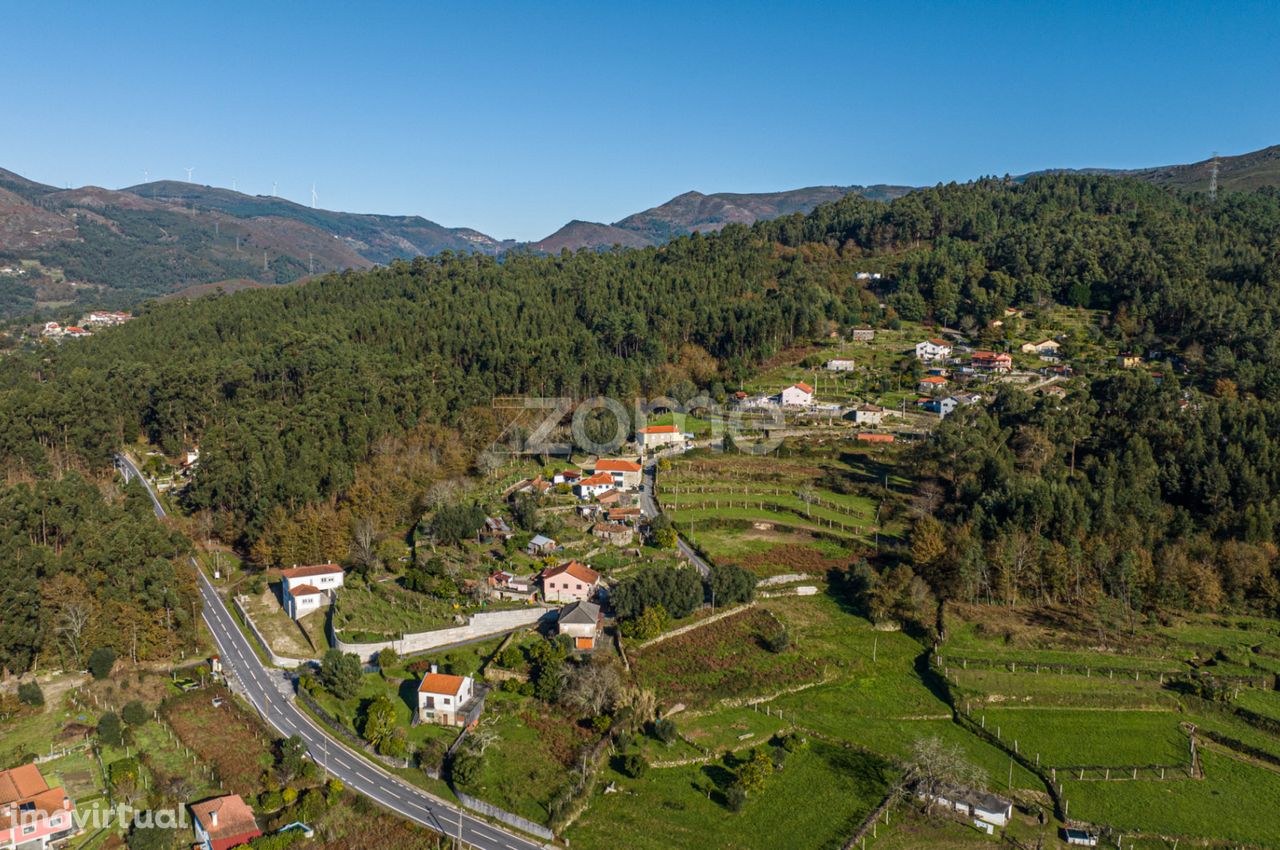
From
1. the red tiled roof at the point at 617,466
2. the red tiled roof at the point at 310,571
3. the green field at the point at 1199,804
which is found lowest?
the green field at the point at 1199,804

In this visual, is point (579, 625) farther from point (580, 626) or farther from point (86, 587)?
point (86, 587)

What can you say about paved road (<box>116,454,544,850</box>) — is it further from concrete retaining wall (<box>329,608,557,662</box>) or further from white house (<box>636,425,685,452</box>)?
white house (<box>636,425,685,452</box>)

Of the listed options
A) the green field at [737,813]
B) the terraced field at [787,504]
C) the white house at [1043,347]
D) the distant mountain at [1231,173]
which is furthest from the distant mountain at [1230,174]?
the green field at [737,813]

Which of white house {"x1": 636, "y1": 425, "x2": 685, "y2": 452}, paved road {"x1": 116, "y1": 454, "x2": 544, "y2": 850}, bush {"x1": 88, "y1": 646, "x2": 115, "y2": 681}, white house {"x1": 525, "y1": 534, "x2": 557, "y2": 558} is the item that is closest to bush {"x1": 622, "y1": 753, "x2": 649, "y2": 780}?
paved road {"x1": 116, "y1": 454, "x2": 544, "y2": 850}

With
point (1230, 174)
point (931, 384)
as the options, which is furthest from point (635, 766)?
point (1230, 174)

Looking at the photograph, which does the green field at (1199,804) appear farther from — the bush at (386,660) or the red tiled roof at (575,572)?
the bush at (386,660)

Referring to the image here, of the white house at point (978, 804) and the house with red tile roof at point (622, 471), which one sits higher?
the house with red tile roof at point (622, 471)

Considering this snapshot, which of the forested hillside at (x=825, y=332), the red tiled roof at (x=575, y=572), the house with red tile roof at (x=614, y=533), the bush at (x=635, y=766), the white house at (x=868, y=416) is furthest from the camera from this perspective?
the white house at (x=868, y=416)

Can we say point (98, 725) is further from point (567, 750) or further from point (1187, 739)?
point (1187, 739)
